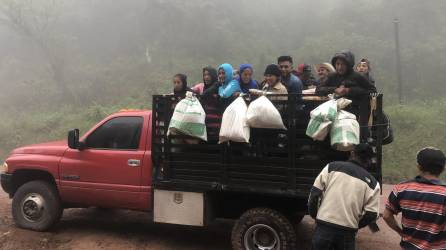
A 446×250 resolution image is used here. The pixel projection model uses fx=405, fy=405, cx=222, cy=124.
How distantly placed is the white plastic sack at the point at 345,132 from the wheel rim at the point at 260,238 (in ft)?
4.18

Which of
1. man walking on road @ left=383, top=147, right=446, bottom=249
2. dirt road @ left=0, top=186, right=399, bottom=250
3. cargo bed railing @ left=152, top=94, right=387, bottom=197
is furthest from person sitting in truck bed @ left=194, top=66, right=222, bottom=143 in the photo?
man walking on road @ left=383, top=147, right=446, bottom=249

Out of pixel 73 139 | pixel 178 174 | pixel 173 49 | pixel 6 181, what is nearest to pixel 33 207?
pixel 6 181

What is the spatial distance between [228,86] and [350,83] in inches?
54.7

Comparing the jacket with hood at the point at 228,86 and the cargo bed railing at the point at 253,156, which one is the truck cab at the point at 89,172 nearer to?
the cargo bed railing at the point at 253,156

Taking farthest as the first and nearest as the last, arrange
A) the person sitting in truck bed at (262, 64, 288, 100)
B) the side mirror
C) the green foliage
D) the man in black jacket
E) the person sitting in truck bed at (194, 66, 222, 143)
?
the green foliage < the side mirror < the person sitting in truck bed at (262, 64, 288, 100) < the person sitting in truck bed at (194, 66, 222, 143) < the man in black jacket

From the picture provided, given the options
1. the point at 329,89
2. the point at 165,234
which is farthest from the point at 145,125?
the point at 329,89

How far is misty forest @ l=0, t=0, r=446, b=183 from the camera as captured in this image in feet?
57.9

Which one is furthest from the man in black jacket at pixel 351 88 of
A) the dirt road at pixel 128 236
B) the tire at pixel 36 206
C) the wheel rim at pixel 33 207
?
the wheel rim at pixel 33 207

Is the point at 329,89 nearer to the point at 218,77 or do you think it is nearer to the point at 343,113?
the point at 343,113

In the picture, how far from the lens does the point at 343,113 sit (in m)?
3.99

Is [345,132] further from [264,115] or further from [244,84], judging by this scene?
[244,84]

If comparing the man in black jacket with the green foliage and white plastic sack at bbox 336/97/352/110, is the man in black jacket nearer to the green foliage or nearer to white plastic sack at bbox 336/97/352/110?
white plastic sack at bbox 336/97/352/110

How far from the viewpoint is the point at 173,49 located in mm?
26016

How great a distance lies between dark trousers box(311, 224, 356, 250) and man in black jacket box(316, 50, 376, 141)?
3.85 feet
